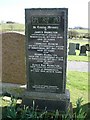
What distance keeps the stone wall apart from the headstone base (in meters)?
2.09

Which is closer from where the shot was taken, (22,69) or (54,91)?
(54,91)

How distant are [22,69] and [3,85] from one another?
2.64 feet

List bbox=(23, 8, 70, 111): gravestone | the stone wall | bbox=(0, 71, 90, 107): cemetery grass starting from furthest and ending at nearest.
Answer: the stone wall
bbox=(0, 71, 90, 107): cemetery grass
bbox=(23, 8, 70, 111): gravestone

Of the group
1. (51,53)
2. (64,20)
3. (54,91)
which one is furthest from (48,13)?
(54,91)

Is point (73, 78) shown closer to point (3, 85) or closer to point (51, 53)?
point (3, 85)

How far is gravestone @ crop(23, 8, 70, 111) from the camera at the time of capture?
6637 mm

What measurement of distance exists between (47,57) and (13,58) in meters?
2.35

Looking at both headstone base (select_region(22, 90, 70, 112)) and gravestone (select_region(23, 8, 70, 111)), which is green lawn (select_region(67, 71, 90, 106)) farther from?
gravestone (select_region(23, 8, 70, 111))

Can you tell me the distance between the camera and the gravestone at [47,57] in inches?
261

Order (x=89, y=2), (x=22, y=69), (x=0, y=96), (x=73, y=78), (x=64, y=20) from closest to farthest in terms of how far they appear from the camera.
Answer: (x=64, y=20)
(x=0, y=96)
(x=22, y=69)
(x=89, y=2)
(x=73, y=78)

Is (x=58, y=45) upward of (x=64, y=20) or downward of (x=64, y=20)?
downward

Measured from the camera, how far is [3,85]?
343 inches

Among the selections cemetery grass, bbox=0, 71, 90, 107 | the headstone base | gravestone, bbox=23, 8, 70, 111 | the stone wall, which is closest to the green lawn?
cemetery grass, bbox=0, 71, 90, 107

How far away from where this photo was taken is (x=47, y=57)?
6785 millimetres
